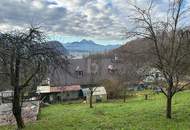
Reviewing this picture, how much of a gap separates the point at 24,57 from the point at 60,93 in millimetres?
43606

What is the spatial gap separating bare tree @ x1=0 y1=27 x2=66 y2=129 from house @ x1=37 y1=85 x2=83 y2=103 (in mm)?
39318

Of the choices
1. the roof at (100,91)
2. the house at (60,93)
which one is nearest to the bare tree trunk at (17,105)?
the roof at (100,91)

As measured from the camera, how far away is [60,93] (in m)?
58.8

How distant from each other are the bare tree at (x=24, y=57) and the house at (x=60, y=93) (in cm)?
3932

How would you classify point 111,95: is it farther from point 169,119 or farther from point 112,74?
point 169,119

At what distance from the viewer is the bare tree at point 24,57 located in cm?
1520

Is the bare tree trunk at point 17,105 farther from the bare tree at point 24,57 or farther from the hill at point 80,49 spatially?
the hill at point 80,49

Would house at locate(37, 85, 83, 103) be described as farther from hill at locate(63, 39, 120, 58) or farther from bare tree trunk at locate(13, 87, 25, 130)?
bare tree trunk at locate(13, 87, 25, 130)

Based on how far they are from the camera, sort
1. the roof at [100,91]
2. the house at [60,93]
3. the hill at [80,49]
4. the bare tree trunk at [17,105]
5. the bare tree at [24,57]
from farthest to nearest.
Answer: the house at [60,93]
the roof at [100,91]
the hill at [80,49]
the bare tree trunk at [17,105]
the bare tree at [24,57]

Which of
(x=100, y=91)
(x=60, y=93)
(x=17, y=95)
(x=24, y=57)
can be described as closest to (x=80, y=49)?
(x=60, y=93)

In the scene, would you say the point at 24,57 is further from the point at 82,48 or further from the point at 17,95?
the point at 82,48

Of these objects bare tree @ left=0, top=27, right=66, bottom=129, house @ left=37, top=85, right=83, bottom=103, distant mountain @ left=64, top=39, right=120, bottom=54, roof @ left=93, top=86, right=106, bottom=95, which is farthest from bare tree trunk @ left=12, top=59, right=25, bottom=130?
house @ left=37, top=85, right=83, bottom=103

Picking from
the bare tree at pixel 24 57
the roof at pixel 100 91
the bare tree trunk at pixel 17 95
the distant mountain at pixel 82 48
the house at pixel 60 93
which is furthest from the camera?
the house at pixel 60 93

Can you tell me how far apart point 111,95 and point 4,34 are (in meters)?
43.9
